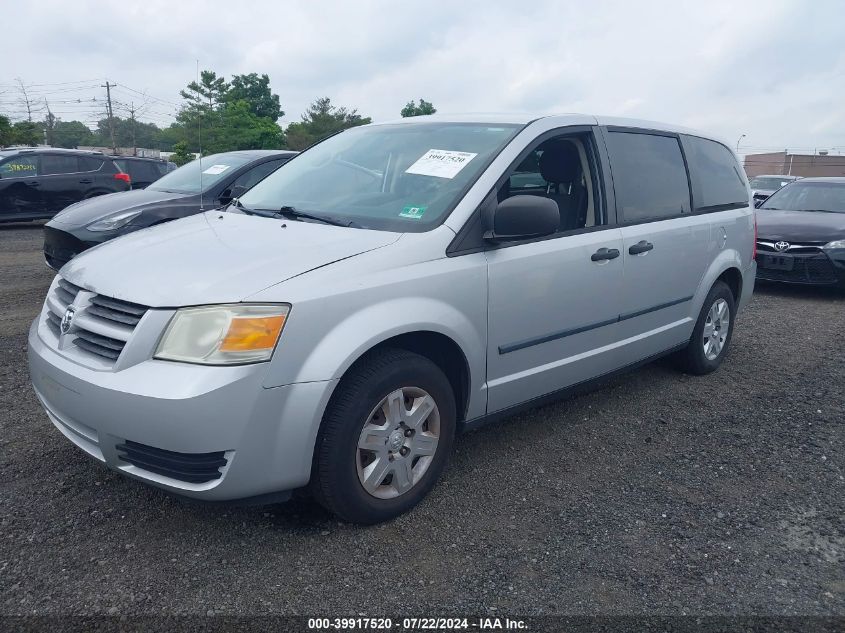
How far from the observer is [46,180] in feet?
40.0

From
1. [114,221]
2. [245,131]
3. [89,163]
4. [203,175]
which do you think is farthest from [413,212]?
[245,131]

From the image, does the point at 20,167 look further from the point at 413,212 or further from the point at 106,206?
the point at 413,212

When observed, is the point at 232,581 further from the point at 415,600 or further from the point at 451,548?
the point at 451,548

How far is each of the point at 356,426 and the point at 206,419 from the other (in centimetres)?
57

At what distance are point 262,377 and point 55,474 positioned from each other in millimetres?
1498

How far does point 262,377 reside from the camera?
7.84 ft

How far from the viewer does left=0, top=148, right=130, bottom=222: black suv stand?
1190 cm

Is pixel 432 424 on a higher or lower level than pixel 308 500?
higher

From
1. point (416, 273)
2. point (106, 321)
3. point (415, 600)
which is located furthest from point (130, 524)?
point (416, 273)

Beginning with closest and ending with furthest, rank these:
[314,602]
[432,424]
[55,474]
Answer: [314,602] < [432,424] < [55,474]

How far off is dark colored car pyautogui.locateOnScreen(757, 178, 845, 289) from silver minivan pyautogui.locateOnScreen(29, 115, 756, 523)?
463cm

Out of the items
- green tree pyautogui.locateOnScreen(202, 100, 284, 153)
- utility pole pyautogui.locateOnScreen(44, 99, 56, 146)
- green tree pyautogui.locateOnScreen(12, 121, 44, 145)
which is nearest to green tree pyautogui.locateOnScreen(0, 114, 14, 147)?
green tree pyautogui.locateOnScreen(12, 121, 44, 145)

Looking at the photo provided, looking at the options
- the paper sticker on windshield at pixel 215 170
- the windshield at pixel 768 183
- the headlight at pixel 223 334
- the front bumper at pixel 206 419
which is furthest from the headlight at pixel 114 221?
the windshield at pixel 768 183

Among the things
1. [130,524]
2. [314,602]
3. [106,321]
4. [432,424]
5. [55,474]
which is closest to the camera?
[314,602]
